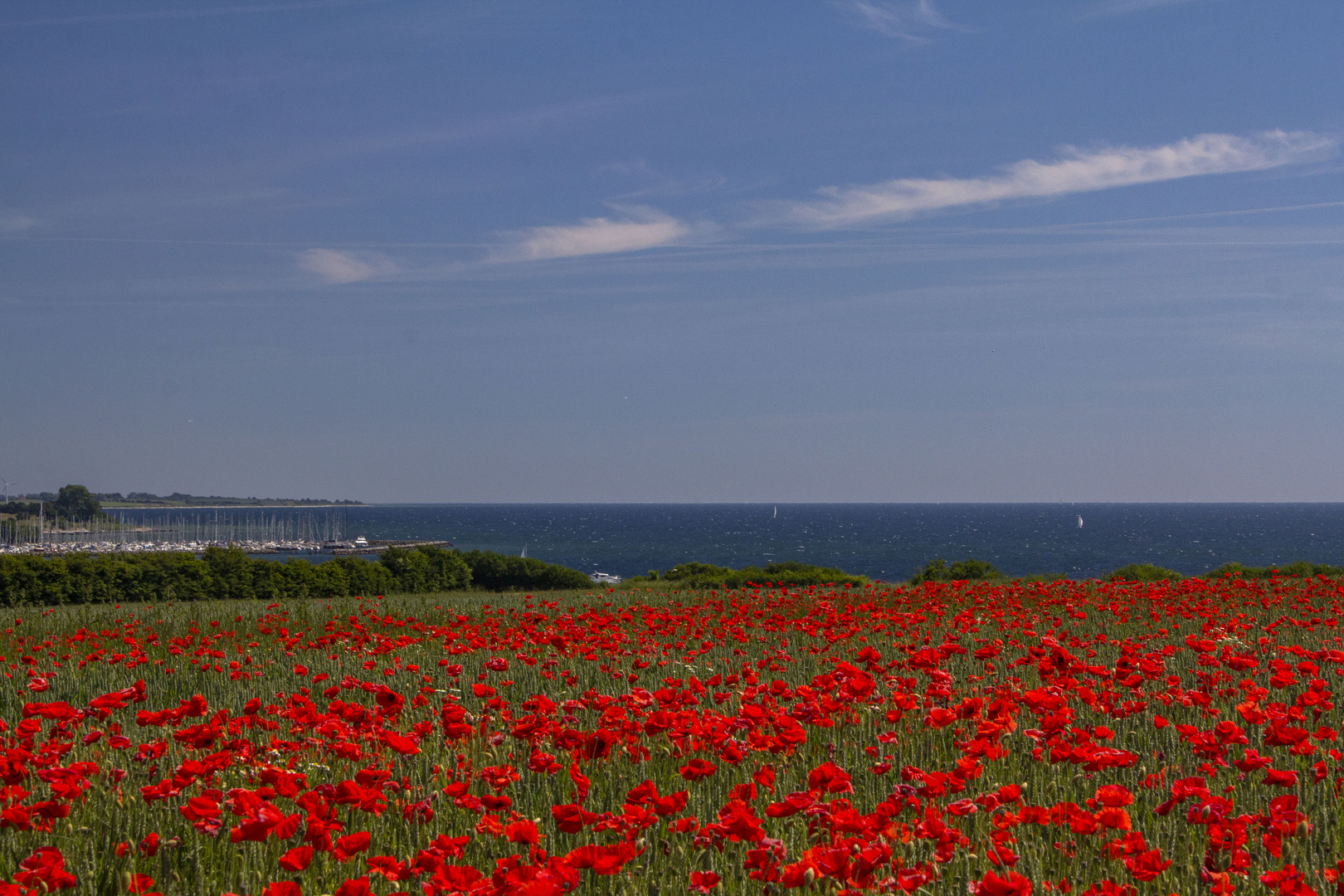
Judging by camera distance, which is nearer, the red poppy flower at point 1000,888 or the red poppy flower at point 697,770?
the red poppy flower at point 1000,888

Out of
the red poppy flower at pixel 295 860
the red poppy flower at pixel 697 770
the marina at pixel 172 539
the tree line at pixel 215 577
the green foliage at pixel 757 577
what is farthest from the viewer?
the marina at pixel 172 539

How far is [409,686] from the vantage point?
7.96m

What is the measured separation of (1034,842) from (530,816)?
212 cm

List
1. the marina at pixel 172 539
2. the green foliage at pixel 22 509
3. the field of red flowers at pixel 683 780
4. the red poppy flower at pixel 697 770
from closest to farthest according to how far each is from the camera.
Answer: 1. the field of red flowers at pixel 683 780
2. the red poppy flower at pixel 697 770
3. the marina at pixel 172 539
4. the green foliage at pixel 22 509

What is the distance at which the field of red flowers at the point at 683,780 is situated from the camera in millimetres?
3020

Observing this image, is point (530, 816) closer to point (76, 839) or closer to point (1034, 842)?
point (76, 839)

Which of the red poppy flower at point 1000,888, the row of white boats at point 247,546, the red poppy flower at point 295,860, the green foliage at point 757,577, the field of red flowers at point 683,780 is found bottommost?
the row of white boats at point 247,546

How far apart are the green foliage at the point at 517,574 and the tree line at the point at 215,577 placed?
14 cm

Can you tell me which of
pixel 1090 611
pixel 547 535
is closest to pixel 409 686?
pixel 1090 611

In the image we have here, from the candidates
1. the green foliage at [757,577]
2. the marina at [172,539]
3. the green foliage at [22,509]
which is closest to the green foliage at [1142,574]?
the green foliage at [757,577]

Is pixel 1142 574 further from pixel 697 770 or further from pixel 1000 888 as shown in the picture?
pixel 1000 888

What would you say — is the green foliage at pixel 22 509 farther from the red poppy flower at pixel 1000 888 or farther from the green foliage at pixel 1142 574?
the red poppy flower at pixel 1000 888

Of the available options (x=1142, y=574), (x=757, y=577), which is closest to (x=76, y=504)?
(x=757, y=577)

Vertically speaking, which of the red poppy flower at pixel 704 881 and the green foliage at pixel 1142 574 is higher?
the red poppy flower at pixel 704 881
